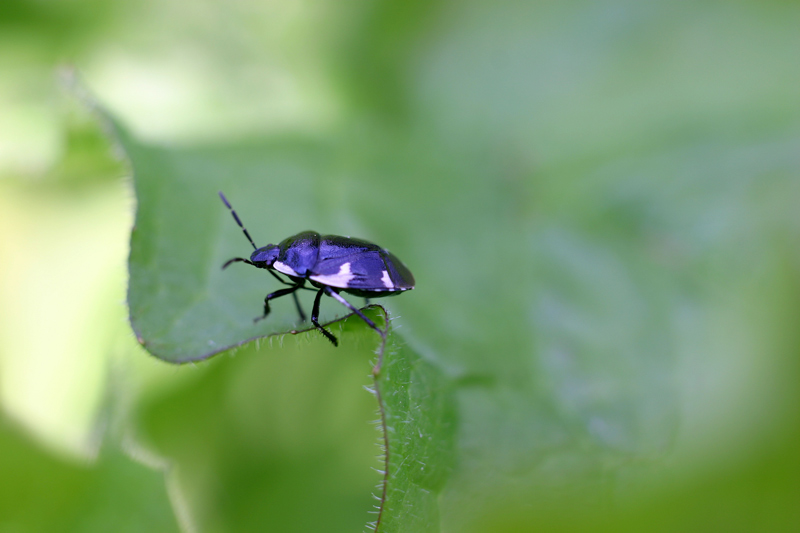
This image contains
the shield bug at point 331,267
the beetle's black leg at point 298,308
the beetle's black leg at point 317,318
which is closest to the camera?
the beetle's black leg at point 317,318

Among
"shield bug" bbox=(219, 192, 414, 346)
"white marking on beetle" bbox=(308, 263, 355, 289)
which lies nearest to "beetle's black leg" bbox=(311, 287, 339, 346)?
"shield bug" bbox=(219, 192, 414, 346)

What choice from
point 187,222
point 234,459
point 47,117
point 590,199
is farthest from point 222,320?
point 590,199

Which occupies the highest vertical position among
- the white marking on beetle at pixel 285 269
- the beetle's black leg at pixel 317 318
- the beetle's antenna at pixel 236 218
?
the beetle's antenna at pixel 236 218

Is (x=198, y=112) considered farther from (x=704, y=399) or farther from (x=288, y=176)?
(x=704, y=399)

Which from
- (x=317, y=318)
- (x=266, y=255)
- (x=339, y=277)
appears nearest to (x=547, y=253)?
(x=339, y=277)

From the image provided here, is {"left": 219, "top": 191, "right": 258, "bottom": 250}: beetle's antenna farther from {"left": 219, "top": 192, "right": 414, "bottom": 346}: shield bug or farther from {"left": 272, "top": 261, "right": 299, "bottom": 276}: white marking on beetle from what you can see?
{"left": 272, "top": 261, "right": 299, "bottom": 276}: white marking on beetle

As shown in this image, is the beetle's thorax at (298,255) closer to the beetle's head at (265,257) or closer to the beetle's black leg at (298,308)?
the beetle's head at (265,257)

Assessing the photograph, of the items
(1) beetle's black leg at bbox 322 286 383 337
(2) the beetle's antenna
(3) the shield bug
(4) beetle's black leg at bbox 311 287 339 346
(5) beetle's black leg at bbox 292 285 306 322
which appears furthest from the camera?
(2) the beetle's antenna

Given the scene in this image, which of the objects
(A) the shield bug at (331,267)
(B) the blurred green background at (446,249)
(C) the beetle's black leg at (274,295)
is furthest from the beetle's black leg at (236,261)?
(C) the beetle's black leg at (274,295)
